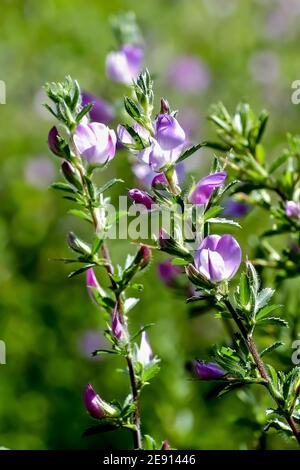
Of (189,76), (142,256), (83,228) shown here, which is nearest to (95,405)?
Answer: (142,256)

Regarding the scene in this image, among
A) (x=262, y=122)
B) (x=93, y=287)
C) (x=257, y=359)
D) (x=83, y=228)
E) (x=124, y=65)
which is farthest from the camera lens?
(x=83, y=228)

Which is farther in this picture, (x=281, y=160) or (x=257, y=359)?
(x=281, y=160)

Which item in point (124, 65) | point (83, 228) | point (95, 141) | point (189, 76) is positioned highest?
point (189, 76)

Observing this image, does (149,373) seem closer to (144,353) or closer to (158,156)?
(144,353)

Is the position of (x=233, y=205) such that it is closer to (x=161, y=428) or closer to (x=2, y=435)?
(x=161, y=428)

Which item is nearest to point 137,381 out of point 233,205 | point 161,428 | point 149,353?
point 149,353

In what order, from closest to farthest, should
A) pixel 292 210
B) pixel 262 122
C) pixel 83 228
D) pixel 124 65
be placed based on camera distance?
pixel 292 210 → pixel 262 122 → pixel 124 65 → pixel 83 228

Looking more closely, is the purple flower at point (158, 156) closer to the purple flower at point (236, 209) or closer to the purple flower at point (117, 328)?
the purple flower at point (117, 328)

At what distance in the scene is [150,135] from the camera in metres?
0.70

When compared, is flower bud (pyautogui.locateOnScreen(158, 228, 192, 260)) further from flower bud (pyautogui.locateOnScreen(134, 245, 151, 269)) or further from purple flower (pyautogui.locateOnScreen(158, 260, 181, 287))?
purple flower (pyautogui.locateOnScreen(158, 260, 181, 287))

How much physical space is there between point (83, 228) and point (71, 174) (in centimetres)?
157

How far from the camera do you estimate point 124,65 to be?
3.57 ft
